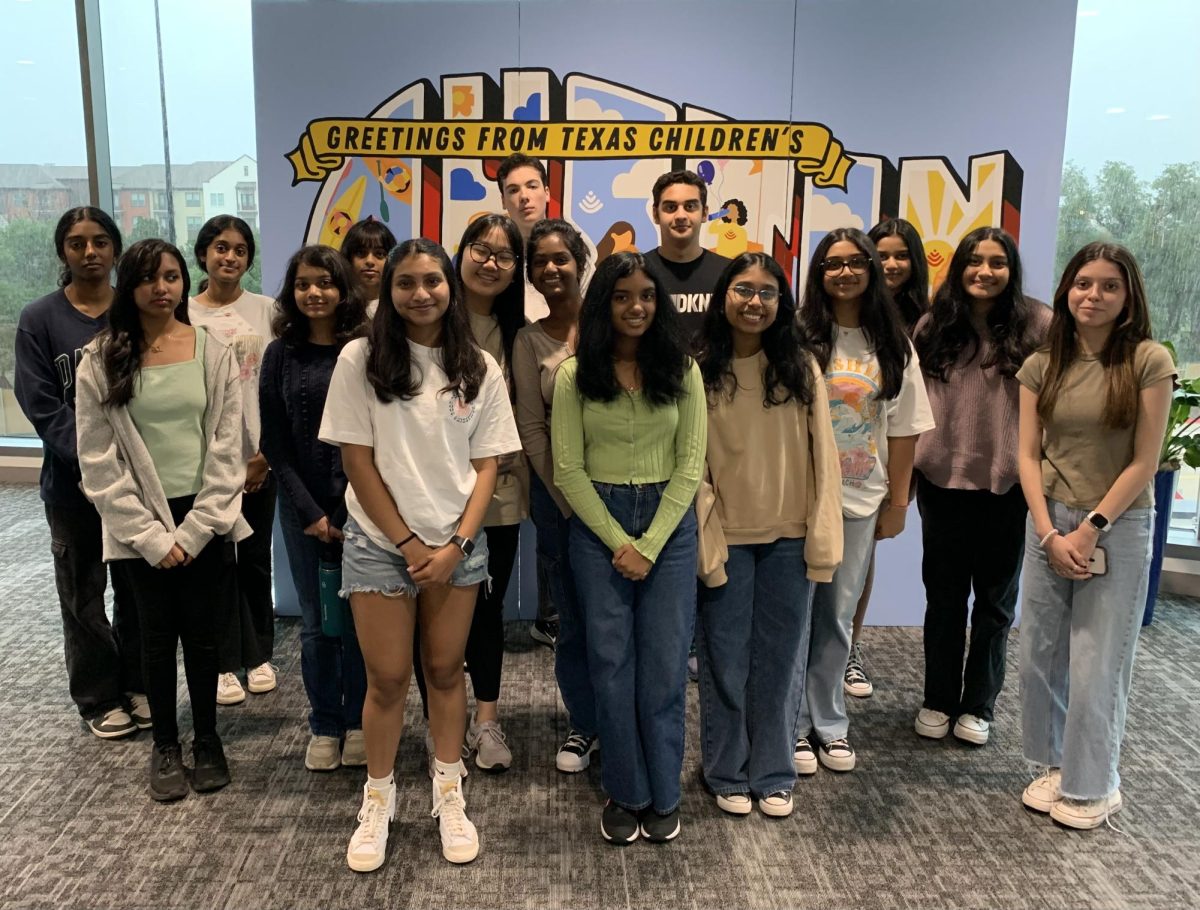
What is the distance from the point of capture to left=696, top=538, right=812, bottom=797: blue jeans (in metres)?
2.28

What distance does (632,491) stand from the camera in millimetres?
2131

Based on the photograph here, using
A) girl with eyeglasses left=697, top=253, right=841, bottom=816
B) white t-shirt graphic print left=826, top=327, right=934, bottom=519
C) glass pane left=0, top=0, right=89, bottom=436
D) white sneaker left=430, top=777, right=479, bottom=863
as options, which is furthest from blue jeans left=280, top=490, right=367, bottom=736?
Result: glass pane left=0, top=0, right=89, bottom=436

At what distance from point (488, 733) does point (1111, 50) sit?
4.26m

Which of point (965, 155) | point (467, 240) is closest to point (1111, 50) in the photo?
point (965, 155)

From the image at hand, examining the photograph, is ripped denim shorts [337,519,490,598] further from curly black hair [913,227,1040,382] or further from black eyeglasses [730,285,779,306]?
curly black hair [913,227,1040,382]

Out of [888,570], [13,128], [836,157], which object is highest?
[13,128]

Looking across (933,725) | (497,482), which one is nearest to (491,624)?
(497,482)

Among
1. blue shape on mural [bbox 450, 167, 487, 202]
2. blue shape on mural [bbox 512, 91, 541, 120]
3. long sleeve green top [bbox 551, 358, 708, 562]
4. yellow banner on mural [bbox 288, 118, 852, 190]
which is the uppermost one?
blue shape on mural [bbox 512, 91, 541, 120]

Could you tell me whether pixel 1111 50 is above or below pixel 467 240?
above

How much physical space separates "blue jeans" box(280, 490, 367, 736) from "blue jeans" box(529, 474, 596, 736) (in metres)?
0.59

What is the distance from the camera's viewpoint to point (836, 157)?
3.59m

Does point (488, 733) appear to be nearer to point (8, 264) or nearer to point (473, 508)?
point (473, 508)

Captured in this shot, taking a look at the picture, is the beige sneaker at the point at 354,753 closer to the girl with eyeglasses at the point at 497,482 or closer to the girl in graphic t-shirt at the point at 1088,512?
the girl with eyeglasses at the point at 497,482

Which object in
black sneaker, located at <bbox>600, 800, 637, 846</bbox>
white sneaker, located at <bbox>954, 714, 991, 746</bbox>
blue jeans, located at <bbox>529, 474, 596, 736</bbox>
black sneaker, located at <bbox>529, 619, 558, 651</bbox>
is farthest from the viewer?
black sneaker, located at <bbox>529, 619, 558, 651</bbox>
